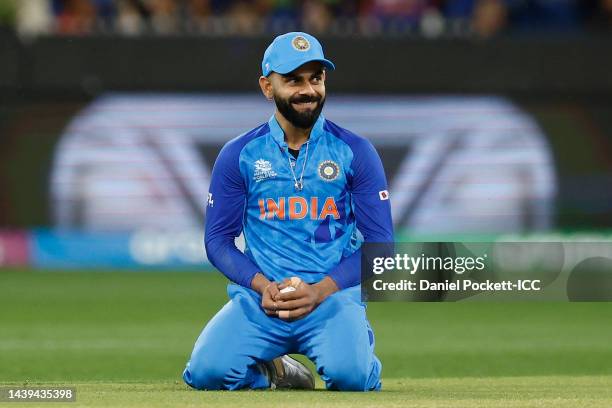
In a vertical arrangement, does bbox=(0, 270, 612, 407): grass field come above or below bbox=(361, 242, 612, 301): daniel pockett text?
below

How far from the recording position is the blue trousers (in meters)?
5.97

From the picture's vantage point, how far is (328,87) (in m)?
13.4

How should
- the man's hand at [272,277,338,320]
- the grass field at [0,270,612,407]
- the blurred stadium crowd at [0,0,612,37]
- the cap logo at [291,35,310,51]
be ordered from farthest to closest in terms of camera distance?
the blurred stadium crowd at [0,0,612,37], the cap logo at [291,35,310,51], the man's hand at [272,277,338,320], the grass field at [0,270,612,407]

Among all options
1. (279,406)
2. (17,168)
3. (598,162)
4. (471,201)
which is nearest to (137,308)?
(17,168)

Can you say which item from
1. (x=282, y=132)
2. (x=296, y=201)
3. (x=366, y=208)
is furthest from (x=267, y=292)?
(x=282, y=132)

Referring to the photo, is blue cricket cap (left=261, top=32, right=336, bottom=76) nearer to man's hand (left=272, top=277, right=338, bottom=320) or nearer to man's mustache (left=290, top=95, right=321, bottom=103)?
man's mustache (left=290, top=95, right=321, bottom=103)

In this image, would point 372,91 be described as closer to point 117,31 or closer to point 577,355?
point 117,31

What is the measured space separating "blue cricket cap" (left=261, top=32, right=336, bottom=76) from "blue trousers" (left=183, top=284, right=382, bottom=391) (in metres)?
0.96

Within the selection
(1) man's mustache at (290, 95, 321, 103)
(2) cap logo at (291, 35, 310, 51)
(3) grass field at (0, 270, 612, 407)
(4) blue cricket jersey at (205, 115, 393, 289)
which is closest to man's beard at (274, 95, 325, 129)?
(1) man's mustache at (290, 95, 321, 103)

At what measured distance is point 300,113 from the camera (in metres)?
6.05

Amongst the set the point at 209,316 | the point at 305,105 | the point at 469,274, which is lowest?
the point at 209,316

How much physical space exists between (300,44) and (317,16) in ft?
27.7

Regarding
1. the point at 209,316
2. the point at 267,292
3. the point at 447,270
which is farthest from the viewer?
the point at 209,316

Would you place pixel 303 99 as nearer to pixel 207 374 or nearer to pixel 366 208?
pixel 366 208
